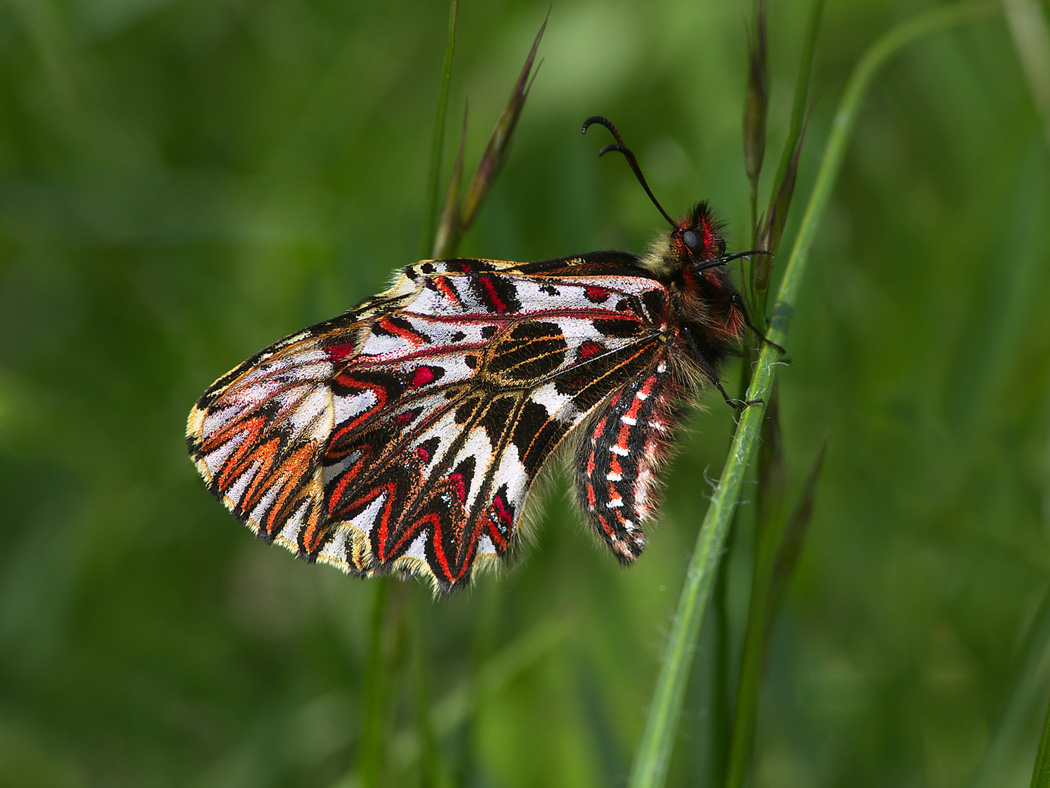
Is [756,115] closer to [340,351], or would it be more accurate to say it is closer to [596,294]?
[596,294]

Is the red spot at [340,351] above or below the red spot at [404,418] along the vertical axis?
above

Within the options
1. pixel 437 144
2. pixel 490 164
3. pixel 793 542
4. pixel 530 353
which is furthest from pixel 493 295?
pixel 793 542

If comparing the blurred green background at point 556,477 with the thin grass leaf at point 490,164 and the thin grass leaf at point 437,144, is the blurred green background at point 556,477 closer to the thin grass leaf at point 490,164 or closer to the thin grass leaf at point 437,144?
the thin grass leaf at point 490,164

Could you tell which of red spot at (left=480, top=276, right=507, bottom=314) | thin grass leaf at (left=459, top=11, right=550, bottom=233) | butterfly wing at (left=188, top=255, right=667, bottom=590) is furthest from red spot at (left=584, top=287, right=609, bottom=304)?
thin grass leaf at (left=459, top=11, right=550, bottom=233)

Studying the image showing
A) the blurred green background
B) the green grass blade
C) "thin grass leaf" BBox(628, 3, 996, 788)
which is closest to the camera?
"thin grass leaf" BBox(628, 3, 996, 788)

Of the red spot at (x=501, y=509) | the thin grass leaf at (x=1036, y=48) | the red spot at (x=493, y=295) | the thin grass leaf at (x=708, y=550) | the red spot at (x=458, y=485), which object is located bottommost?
the thin grass leaf at (x=708, y=550)

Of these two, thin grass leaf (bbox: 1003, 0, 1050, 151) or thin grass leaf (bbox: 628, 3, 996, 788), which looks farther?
thin grass leaf (bbox: 1003, 0, 1050, 151)

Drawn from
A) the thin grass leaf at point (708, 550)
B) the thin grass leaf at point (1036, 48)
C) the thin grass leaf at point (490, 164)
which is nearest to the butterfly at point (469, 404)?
the thin grass leaf at point (490, 164)

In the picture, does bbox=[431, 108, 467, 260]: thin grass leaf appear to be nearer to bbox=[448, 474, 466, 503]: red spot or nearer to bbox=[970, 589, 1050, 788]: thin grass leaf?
bbox=[448, 474, 466, 503]: red spot

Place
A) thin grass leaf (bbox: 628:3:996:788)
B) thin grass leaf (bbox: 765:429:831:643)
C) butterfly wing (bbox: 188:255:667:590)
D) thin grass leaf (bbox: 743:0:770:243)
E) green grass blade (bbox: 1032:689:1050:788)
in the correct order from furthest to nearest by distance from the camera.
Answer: butterfly wing (bbox: 188:255:667:590)
thin grass leaf (bbox: 765:429:831:643)
thin grass leaf (bbox: 743:0:770:243)
green grass blade (bbox: 1032:689:1050:788)
thin grass leaf (bbox: 628:3:996:788)
